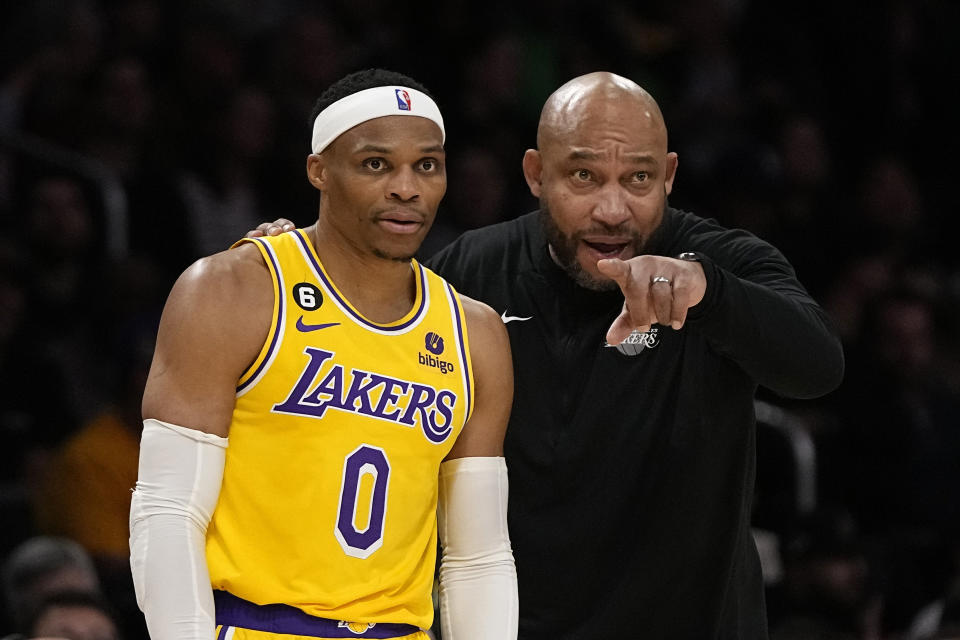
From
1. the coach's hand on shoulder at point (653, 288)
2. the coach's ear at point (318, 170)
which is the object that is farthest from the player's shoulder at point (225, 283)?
the coach's hand on shoulder at point (653, 288)

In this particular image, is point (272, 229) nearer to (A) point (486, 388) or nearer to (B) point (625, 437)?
(A) point (486, 388)

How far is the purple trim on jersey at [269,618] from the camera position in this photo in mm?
3049

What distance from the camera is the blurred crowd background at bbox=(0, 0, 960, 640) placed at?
5809mm

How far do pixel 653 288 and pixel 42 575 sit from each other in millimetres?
2830

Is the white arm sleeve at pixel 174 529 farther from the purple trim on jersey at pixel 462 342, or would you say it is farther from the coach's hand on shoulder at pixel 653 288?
the coach's hand on shoulder at pixel 653 288

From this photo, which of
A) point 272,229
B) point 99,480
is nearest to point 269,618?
point 272,229

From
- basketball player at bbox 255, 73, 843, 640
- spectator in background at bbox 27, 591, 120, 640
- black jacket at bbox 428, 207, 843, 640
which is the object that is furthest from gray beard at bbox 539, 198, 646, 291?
spectator in background at bbox 27, 591, 120, 640

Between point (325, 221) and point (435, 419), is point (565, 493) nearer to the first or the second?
point (435, 419)

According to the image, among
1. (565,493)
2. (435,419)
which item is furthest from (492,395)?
(565,493)

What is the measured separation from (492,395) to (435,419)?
213 millimetres

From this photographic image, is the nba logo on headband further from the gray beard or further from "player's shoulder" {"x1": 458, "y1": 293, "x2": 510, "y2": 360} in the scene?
the gray beard

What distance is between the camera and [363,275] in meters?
3.28

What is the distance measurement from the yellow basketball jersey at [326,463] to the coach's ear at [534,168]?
82cm

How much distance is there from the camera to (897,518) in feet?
21.8
